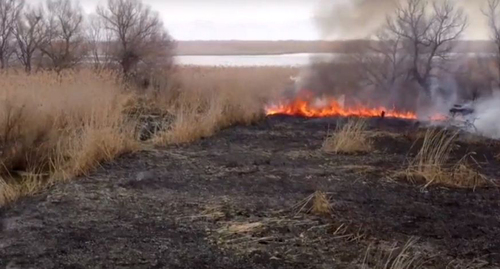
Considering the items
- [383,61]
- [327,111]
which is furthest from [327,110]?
[383,61]

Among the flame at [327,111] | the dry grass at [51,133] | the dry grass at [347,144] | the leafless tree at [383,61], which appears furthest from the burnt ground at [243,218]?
the leafless tree at [383,61]

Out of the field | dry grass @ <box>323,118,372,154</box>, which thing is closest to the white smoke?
the field

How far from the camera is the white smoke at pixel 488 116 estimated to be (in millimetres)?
11303

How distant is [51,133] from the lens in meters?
8.30

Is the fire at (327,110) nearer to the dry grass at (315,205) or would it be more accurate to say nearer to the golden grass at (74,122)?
the golden grass at (74,122)

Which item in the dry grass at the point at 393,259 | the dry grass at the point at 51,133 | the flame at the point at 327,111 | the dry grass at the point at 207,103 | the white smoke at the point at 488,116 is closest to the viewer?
the dry grass at the point at 393,259

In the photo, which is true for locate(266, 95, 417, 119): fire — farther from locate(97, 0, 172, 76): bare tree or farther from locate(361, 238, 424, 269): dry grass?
locate(361, 238, 424, 269): dry grass

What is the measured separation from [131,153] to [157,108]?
4755mm

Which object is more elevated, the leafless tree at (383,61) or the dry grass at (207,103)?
the leafless tree at (383,61)

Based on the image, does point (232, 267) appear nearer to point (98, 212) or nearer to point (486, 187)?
point (98, 212)

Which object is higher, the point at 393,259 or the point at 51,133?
the point at 51,133

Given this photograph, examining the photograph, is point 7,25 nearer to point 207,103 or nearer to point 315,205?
point 207,103

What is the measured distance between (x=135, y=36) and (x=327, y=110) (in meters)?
6.22

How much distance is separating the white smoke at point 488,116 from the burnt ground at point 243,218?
3.38m
